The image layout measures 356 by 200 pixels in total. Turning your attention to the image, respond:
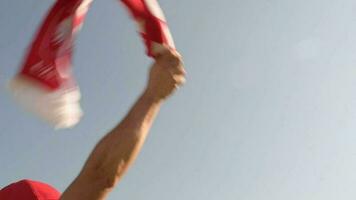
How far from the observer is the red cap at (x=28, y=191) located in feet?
12.4

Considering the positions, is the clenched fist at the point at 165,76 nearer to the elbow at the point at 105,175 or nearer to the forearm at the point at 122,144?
the forearm at the point at 122,144

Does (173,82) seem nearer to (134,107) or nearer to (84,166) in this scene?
(134,107)

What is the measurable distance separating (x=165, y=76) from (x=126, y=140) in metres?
0.53

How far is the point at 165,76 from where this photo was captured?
309 centimetres

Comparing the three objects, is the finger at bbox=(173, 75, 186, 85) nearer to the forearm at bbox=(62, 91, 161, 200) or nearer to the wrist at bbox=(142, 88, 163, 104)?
the wrist at bbox=(142, 88, 163, 104)

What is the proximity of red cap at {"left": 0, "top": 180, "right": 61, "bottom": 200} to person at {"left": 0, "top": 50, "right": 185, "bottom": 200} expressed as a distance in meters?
1.17

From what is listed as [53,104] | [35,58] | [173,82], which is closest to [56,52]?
[35,58]

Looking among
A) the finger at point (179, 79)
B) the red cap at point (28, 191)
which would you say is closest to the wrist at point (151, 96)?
the finger at point (179, 79)

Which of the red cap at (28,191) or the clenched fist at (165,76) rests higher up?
the clenched fist at (165,76)

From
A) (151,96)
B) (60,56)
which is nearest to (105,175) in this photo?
(151,96)

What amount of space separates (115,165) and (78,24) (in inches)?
60.3

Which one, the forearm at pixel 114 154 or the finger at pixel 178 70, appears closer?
the forearm at pixel 114 154

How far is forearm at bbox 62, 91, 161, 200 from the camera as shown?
2631mm

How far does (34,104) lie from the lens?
10.5 ft
